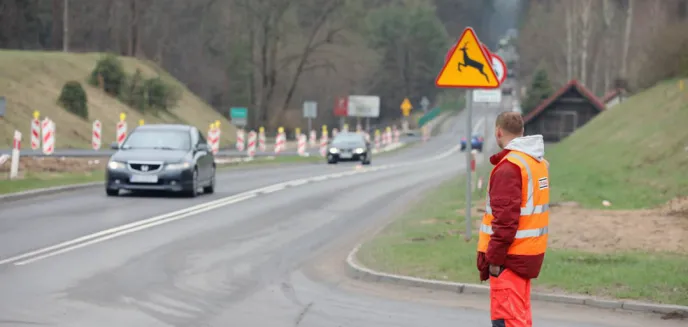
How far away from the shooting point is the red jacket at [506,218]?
707 cm

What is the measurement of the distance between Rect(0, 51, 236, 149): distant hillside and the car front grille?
983 inches

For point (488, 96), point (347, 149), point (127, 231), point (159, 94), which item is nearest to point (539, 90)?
point (159, 94)

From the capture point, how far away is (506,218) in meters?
7.06

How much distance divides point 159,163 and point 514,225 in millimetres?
17554

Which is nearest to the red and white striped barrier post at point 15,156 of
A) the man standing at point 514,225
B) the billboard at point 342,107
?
the man standing at point 514,225

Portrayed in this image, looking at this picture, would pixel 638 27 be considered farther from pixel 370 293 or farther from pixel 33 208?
pixel 370 293

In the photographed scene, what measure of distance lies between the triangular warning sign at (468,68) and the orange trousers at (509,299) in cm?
816

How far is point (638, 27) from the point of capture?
70.7 metres

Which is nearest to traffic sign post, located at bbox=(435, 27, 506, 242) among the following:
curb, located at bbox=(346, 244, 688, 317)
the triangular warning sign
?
the triangular warning sign

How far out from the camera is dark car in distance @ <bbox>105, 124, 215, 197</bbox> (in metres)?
23.9

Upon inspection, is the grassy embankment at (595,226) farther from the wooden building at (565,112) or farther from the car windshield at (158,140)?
the wooden building at (565,112)

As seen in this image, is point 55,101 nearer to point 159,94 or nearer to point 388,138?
point 159,94

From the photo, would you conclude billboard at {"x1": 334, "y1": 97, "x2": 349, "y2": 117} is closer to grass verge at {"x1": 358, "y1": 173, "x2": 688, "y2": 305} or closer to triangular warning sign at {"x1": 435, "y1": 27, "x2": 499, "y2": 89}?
grass verge at {"x1": 358, "y1": 173, "x2": 688, "y2": 305}

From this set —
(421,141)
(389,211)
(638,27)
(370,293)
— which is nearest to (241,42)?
(421,141)
